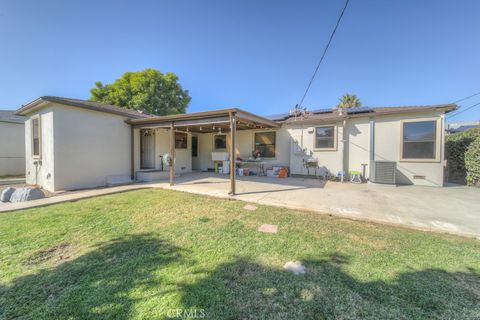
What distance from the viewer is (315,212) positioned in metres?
4.00

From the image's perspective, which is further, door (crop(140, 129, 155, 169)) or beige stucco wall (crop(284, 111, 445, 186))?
door (crop(140, 129, 155, 169))

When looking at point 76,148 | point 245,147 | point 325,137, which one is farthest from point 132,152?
point 325,137

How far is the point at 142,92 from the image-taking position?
16.6 meters

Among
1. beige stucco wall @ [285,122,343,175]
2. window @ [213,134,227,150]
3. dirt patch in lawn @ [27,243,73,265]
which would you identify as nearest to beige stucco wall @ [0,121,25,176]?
window @ [213,134,227,150]

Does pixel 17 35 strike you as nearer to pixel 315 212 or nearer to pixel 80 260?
pixel 80 260

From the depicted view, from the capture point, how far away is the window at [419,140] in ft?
22.0

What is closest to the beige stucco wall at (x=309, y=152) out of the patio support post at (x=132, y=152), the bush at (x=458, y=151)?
the bush at (x=458, y=151)

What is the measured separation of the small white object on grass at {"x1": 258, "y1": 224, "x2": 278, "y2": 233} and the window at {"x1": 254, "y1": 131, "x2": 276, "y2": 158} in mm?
6823

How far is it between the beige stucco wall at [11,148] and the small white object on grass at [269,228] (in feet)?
46.4

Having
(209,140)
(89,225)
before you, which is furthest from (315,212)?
(209,140)

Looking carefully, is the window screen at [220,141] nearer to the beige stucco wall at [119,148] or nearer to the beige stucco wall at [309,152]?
the beige stucco wall at [119,148]

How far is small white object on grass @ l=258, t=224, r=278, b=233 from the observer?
3.15 meters

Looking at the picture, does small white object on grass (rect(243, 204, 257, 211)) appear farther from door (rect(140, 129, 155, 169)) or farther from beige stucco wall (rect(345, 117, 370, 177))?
door (rect(140, 129, 155, 169))

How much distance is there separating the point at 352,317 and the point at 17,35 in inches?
447
